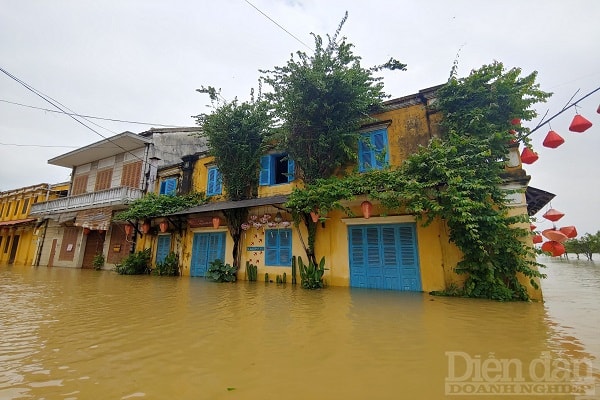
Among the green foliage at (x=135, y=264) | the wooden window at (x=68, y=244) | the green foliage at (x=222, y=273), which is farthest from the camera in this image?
the wooden window at (x=68, y=244)

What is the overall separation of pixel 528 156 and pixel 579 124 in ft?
4.58

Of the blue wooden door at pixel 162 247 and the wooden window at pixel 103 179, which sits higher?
the wooden window at pixel 103 179

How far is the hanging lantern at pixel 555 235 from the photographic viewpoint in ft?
19.7

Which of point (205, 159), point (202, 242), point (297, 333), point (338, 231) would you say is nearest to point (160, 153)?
point (205, 159)

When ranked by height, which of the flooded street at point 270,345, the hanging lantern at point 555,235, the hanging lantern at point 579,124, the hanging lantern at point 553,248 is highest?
the hanging lantern at point 579,124

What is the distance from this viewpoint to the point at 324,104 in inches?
361

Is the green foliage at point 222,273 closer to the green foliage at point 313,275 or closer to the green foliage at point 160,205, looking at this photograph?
the green foliage at point 313,275

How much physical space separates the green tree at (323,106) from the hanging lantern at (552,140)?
4.74m

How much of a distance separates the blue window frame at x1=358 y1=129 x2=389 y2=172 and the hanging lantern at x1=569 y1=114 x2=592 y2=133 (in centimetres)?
442

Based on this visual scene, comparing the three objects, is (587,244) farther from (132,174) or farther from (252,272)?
(132,174)

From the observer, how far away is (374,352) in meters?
3.17

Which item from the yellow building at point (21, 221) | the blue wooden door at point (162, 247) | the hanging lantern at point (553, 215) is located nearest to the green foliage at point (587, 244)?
the hanging lantern at point (553, 215)

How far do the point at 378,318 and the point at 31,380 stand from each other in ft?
14.9

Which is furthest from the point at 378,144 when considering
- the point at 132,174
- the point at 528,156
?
the point at 132,174
